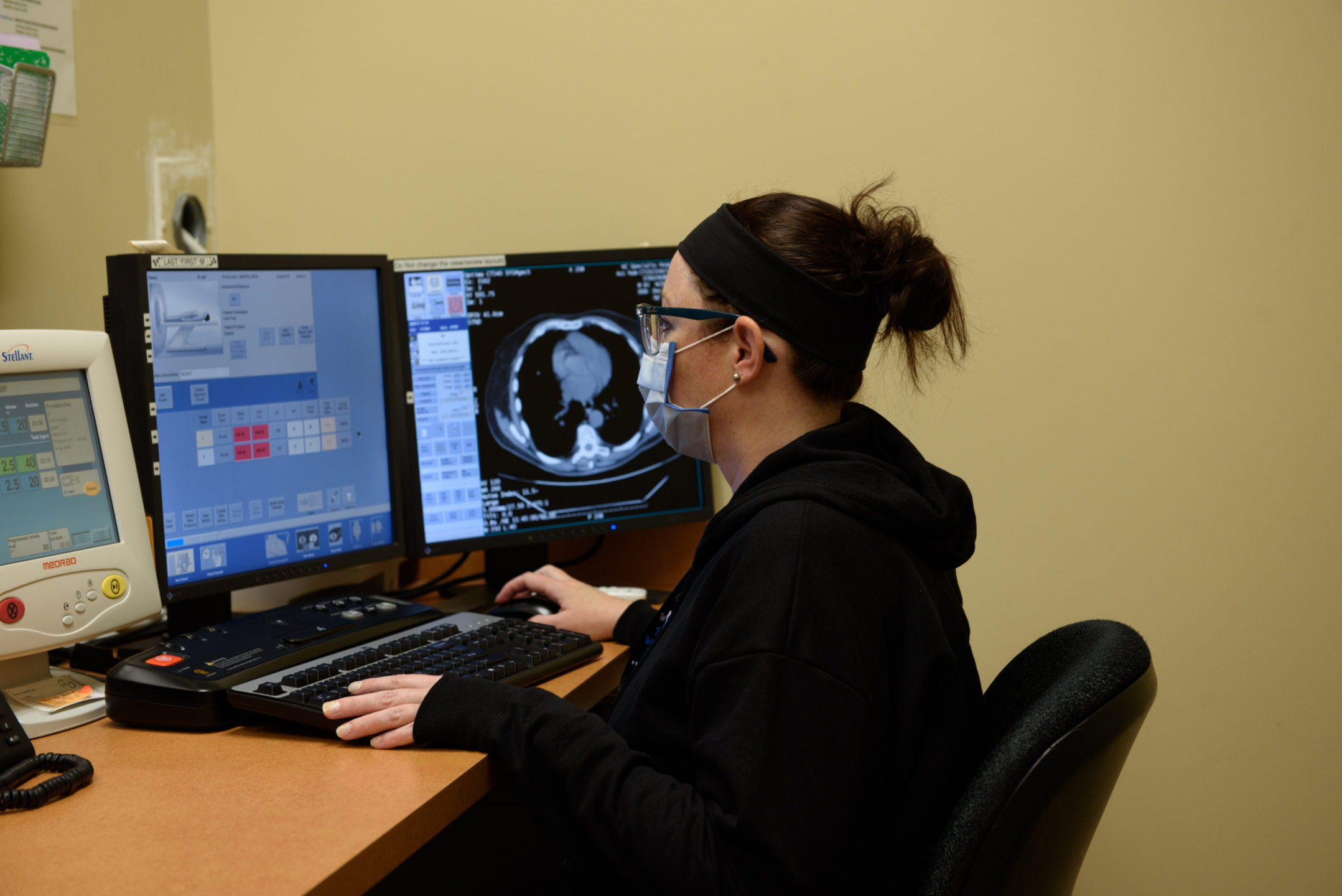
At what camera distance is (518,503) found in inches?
65.5

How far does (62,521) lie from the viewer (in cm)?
112

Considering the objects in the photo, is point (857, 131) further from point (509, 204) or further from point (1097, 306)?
point (509, 204)

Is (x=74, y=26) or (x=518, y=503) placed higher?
(x=74, y=26)

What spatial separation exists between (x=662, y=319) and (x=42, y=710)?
2.77 feet

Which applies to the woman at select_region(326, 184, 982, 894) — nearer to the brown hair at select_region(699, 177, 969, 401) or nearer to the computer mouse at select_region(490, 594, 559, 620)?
the brown hair at select_region(699, 177, 969, 401)

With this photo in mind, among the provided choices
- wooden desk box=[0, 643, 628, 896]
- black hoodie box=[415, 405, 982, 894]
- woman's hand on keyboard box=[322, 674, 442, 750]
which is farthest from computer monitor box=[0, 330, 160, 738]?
black hoodie box=[415, 405, 982, 894]

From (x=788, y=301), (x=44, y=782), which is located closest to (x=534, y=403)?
(x=788, y=301)

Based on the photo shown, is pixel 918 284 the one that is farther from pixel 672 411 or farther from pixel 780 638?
pixel 780 638

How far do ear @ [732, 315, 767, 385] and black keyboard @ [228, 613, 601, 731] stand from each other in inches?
17.2

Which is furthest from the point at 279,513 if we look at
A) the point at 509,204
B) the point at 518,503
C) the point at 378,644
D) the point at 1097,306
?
the point at 1097,306

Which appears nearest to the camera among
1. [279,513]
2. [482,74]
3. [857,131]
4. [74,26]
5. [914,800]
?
[914,800]

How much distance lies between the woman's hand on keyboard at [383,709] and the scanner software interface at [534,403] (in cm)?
57

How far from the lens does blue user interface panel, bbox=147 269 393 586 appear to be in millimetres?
1265

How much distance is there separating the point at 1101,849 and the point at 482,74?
74.4 inches
